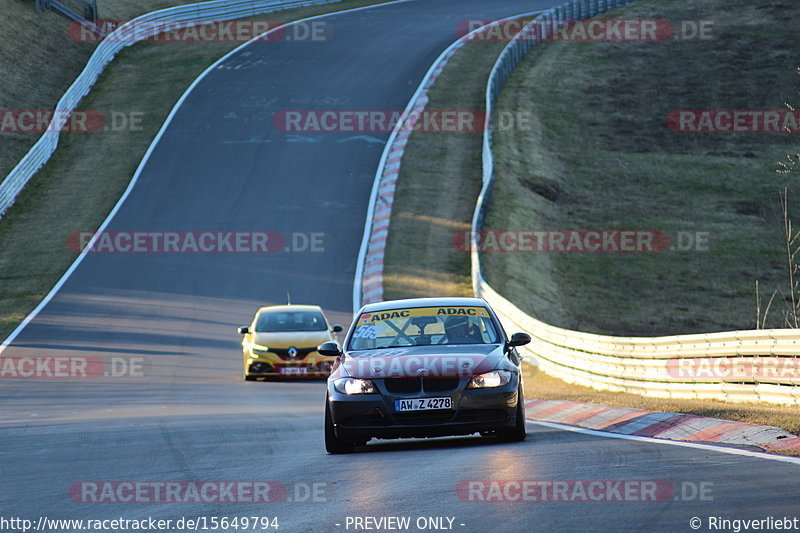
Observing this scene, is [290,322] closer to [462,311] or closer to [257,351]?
[257,351]

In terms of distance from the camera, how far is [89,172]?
3941 centimetres

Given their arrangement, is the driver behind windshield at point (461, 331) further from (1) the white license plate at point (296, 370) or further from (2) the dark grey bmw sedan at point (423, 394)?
(1) the white license plate at point (296, 370)

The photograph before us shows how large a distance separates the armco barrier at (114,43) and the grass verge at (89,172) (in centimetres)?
36

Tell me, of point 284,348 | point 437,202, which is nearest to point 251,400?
point 284,348

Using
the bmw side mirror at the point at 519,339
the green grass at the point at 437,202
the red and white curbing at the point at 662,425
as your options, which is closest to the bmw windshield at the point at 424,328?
the bmw side mirror at the point at 519,339

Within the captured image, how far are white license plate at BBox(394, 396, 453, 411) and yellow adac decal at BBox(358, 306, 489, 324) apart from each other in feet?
4.86

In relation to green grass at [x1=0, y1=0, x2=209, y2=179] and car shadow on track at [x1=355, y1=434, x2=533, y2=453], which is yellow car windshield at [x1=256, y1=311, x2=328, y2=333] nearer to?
car shadow on track at [x1=355, y1=434, x2=533, y2=453]

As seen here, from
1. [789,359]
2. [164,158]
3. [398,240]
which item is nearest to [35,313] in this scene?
[398,240]

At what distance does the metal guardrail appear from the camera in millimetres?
12234

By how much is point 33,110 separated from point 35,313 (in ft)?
67.6

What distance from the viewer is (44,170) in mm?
40094

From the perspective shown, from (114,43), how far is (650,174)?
1009 inches

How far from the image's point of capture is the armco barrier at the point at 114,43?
38.4m

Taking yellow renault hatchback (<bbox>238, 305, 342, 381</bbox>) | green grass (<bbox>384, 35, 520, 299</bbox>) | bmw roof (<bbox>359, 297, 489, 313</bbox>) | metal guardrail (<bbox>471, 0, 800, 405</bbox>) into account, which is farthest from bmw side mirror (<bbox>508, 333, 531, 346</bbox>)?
green grass (<bbox>384, 35, 520, 299</bbox>)
